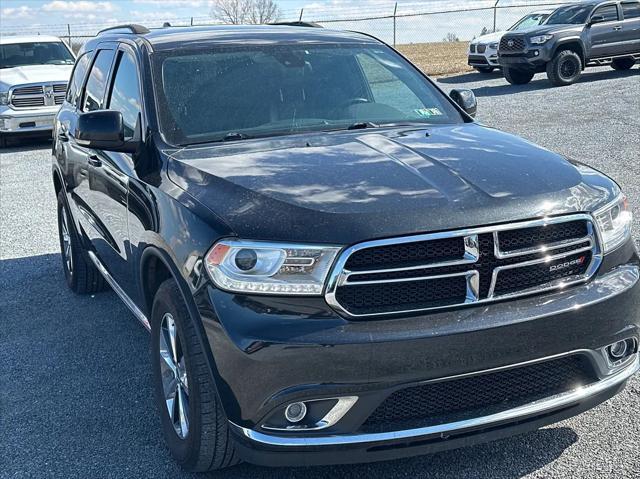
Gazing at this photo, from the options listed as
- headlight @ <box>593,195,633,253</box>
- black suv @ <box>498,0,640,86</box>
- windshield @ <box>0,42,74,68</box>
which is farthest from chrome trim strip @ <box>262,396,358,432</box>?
black suv @ <box>498,0,640,86</box>

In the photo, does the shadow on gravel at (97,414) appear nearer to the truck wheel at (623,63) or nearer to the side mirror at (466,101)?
the side mirror at (466,101)

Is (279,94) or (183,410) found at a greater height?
(279,94)

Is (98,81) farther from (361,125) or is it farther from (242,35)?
(361,125)

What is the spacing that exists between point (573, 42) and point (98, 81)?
15.1 metres

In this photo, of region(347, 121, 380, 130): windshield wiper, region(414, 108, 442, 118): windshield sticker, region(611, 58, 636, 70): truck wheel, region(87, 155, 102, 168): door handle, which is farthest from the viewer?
region(611, 58, 636, 70): truck wheel

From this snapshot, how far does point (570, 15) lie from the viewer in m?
19.0

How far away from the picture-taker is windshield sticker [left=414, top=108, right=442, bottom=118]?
4.74 m

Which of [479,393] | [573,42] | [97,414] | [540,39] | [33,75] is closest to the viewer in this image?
[479,393]

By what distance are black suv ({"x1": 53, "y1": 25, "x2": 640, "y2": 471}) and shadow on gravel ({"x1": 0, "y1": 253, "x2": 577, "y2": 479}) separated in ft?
0.99

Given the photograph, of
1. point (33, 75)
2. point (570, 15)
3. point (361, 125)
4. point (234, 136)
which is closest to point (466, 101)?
point (361, 125)

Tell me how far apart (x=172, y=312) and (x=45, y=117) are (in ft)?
39.2

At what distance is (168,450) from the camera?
12.5 feet

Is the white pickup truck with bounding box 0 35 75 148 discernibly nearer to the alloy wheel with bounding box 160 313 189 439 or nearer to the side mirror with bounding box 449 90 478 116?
the side mirror with bounding box 449 90 478 116

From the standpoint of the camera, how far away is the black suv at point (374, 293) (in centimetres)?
291
